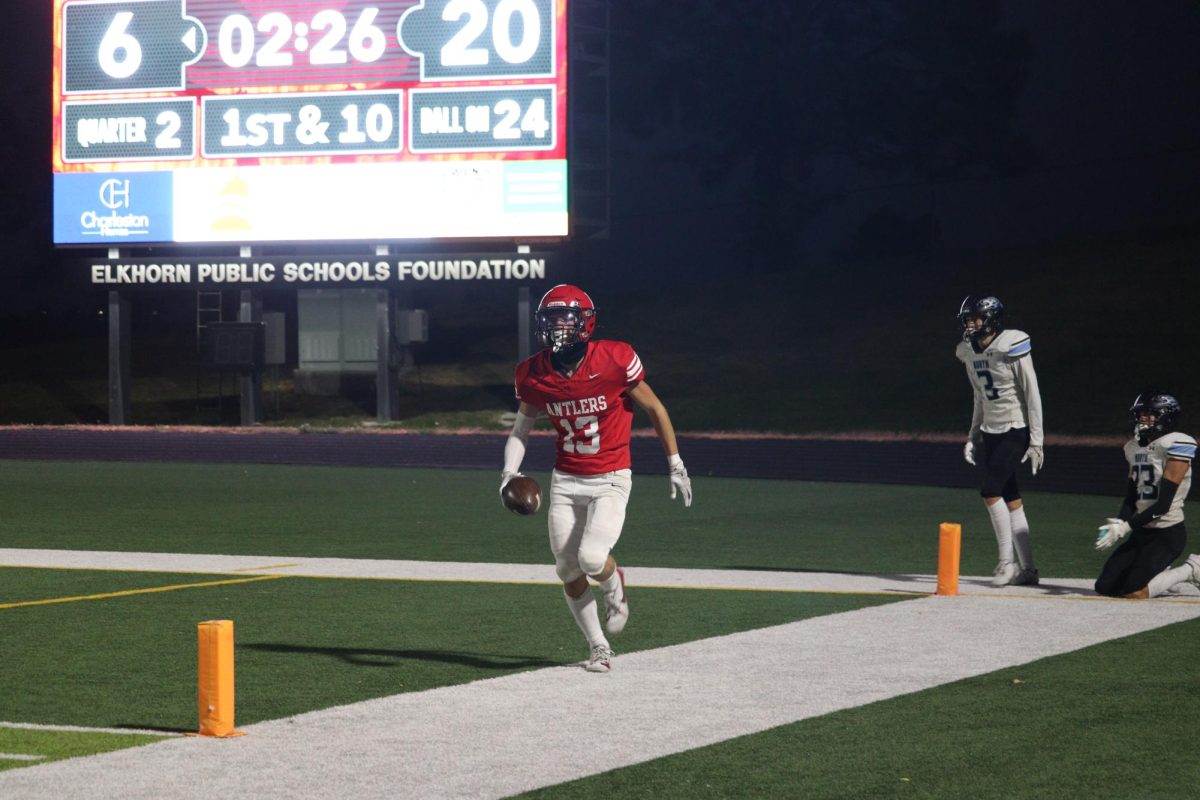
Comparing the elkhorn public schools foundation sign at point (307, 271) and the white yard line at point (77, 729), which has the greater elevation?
the elkhorn public schools foundation sign at point (307, 271)

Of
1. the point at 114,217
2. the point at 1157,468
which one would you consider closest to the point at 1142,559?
the point at 1157,468

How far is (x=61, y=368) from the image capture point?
4812 cm

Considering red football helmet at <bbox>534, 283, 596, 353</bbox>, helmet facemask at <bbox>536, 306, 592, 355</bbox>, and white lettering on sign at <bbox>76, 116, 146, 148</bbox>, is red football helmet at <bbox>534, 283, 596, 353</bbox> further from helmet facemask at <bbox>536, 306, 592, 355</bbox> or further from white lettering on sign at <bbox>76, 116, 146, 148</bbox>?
white lettering on sign at <bbox>76, 116, 146, 148</bbox>

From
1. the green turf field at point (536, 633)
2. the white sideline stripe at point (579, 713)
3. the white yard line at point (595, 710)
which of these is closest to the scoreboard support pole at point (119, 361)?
the green turf field at point (536, 633)

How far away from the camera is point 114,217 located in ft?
112

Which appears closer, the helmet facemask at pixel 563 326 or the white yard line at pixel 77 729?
the white yard line at pixel 77 729

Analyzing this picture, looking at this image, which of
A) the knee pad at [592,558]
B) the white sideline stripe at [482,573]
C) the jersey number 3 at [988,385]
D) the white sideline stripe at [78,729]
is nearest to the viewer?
the white sideline stripe at [78,729]

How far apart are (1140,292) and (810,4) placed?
1592 cm

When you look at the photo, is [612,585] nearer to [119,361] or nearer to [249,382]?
[249,382]

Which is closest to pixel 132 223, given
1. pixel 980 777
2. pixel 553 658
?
pixel 553 658

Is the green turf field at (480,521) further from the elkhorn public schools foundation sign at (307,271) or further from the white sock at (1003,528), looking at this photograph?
the elkhorn public schools foundation sign at (307,271)

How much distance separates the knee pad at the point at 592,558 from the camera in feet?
29.8

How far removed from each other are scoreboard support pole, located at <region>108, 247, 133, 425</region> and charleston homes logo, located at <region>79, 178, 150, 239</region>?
2.10 metres

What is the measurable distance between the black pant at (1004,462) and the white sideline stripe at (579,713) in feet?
5.82
